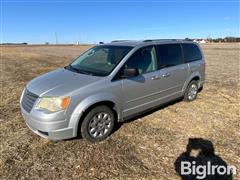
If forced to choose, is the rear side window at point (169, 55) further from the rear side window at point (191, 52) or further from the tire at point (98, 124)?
the tire at point (98, 124)

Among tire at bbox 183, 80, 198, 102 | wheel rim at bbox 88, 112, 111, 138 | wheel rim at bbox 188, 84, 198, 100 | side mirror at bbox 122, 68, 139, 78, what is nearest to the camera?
wheel rim at bbox 88, 112, 111, 138

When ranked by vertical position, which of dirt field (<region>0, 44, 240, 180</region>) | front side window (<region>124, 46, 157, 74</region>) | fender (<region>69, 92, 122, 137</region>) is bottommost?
dirt field (<region>0, 44, 240, 180</region>)

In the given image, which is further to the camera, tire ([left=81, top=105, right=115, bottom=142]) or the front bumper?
tire ([left=81, top=105, right=115, bottom=142])

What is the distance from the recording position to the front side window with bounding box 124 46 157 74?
498 cm

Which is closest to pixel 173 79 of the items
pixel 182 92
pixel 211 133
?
pixel 182 92

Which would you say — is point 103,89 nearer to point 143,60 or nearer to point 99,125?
point 99,125

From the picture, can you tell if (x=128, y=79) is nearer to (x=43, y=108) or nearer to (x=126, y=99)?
(x=126, y=99)

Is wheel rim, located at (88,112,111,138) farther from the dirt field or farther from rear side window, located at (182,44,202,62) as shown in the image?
rear side window, located at (182,44,202,62)

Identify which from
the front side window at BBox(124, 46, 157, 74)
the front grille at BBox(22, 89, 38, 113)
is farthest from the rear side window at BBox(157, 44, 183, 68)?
the front grille at BBox(22, 89, 38, 113)

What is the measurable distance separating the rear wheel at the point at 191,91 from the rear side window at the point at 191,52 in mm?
688

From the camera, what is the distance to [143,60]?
17.2ft

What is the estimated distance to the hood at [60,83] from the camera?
13.7 ft

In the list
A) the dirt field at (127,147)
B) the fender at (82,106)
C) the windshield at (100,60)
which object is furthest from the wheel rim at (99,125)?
the windshield at (100,60)

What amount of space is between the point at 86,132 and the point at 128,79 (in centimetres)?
131
